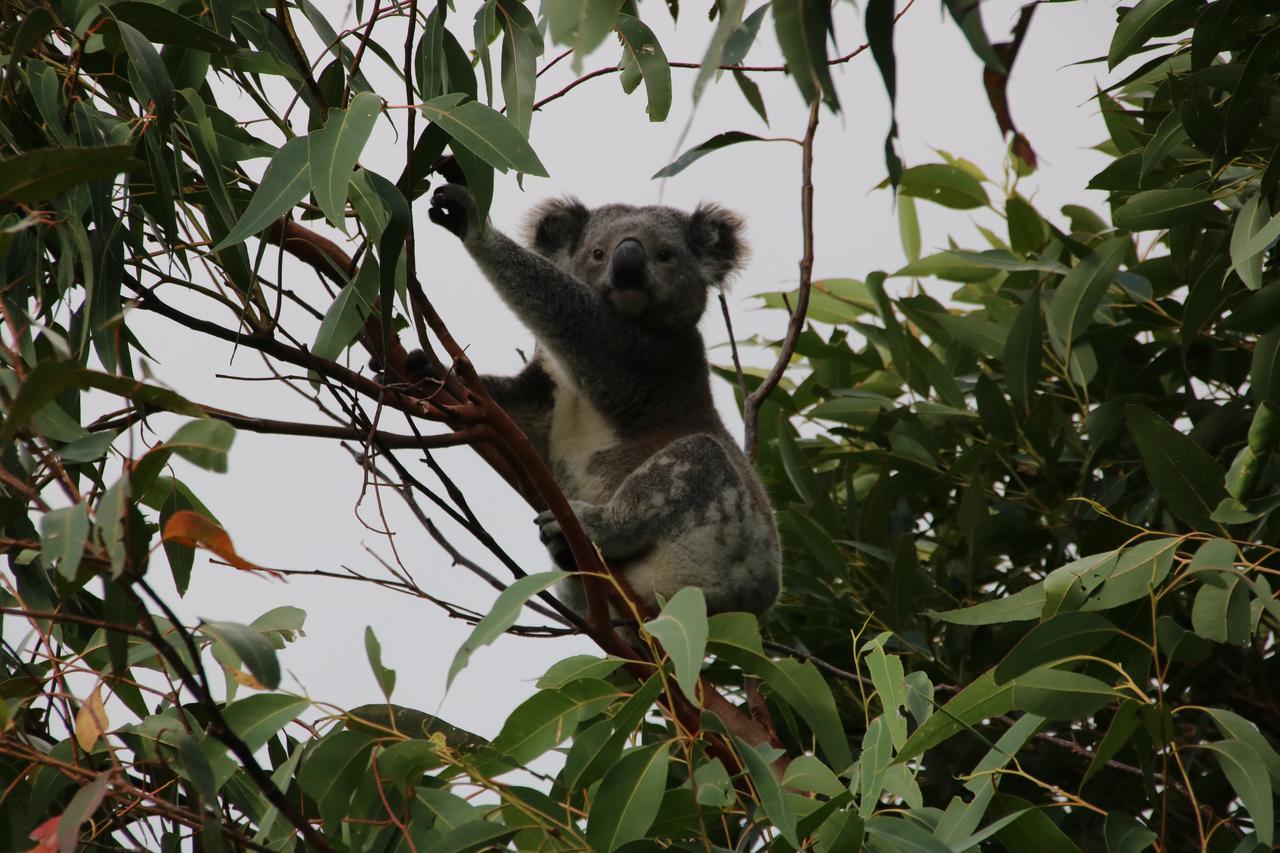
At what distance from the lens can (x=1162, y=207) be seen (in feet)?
7.52

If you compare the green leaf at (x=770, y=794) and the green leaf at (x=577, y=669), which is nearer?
the green leaf at (x=770, y=794)

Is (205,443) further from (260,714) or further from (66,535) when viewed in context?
(260,714)

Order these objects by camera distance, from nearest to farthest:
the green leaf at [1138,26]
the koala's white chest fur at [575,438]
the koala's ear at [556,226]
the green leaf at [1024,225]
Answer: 1. the green leaf at [1138,26]
2. the green leaf at [1024,225]
3. the koala's white chest fur at [575,438]
4. the koala's ear at [556,226]

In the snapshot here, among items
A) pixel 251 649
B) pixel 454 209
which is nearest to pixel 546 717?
pixel 251 649

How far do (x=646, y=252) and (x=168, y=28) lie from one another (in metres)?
2.00

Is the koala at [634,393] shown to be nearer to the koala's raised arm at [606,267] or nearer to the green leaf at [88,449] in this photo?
the koala's raised arm at [606,267]

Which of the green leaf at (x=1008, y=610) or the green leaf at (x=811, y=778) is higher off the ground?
the green leaf at (x=1008, y=610)

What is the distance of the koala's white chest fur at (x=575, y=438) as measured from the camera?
336 centimetres

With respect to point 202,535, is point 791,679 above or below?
below

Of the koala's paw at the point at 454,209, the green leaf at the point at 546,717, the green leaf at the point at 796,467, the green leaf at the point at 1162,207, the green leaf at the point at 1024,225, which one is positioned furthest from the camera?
the green leaf at the point at 1024,225

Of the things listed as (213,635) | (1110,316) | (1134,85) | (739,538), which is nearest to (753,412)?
(739,538)

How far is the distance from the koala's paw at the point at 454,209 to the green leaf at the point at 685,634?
1274 millimetres

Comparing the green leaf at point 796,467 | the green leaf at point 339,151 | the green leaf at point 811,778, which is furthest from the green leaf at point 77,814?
the green leaf at point 796,467

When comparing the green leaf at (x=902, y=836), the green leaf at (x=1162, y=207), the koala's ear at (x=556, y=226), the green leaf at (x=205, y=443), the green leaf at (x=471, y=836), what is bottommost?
the green leaf at (x=902, y=836)
